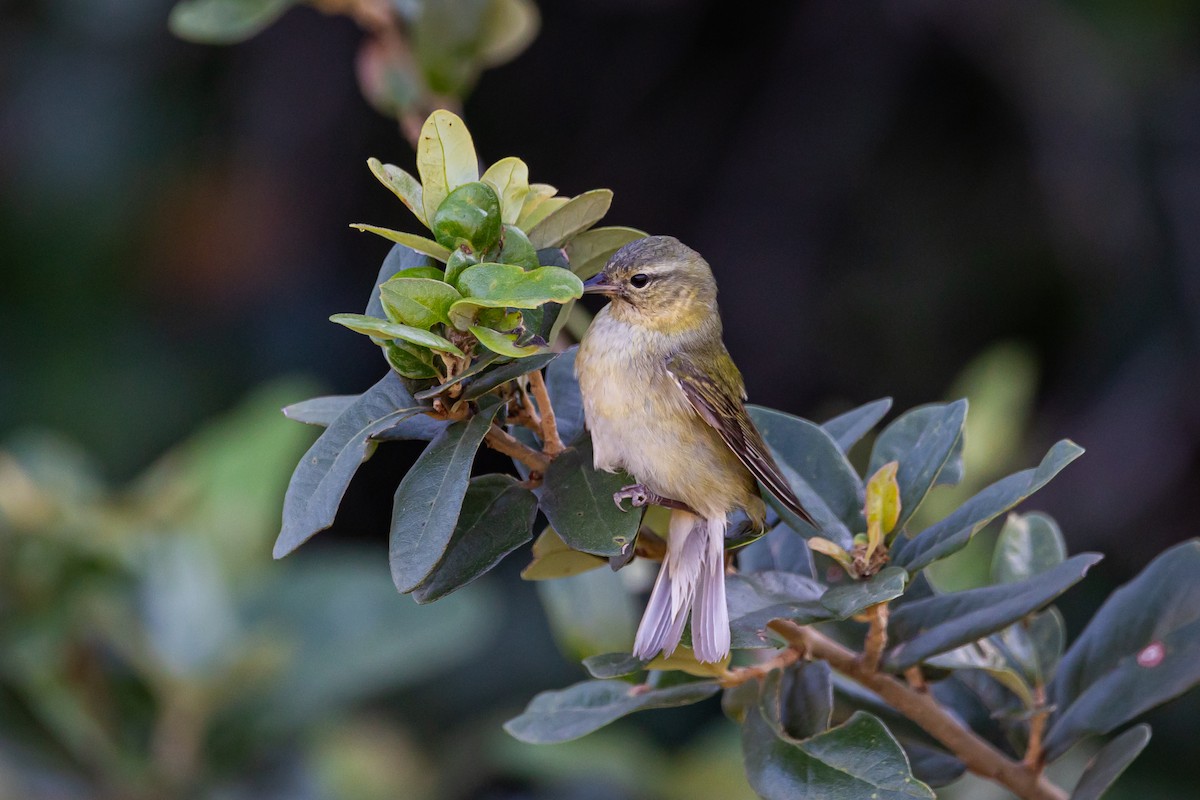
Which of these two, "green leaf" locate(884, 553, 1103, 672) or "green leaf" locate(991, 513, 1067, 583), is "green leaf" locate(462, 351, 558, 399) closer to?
"green leaf" locate(884, 553, 1103, 672)

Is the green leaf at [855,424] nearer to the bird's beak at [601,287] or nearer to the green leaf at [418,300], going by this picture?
the bird's beak at [601,287]

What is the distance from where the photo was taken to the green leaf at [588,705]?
1.79 meters

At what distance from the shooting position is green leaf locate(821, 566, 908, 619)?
4.89ft

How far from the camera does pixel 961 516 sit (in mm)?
1647

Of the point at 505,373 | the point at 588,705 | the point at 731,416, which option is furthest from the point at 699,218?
the point at 505,373

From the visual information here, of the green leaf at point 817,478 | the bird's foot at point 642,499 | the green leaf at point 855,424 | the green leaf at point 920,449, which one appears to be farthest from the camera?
the green leaf at point 855,424

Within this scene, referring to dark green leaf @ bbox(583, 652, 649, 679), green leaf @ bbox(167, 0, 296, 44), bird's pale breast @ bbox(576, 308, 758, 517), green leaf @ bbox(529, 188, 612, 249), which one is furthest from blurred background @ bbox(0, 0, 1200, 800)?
green leaf @ bbox(529, 188, 612, 249)

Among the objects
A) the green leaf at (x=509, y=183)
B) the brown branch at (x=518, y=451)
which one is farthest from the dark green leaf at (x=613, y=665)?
the green leaf at (x=509, y=183)

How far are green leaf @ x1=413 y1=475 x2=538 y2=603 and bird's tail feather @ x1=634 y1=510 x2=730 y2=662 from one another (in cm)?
26

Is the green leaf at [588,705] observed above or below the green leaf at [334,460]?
below

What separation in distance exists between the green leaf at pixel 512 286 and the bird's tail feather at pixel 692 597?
0.49 metres

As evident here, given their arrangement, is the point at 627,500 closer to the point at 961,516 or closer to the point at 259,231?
the point at 961,516

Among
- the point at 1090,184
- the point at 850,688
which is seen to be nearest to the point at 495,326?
the point at 850,688

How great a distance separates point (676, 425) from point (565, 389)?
0.22m
